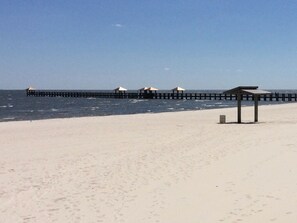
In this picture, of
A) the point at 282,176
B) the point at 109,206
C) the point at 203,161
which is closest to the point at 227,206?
the point at 109,206

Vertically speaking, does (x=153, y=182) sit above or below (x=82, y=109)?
above

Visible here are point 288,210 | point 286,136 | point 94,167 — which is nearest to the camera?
point 288,210

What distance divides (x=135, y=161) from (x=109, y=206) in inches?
144

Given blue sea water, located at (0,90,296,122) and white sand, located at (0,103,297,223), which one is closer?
white sand, located at (0,103,297,223)

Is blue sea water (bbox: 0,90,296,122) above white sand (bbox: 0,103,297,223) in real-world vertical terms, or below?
below

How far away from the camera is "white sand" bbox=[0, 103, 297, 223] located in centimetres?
566

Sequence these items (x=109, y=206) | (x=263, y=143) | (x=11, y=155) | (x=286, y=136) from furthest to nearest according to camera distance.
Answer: (x=286, y=136) → (x=263, y=143) → (x=11, y=155) → (x=109, y=206)

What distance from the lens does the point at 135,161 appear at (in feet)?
31.8

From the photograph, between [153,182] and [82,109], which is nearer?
[153,182]

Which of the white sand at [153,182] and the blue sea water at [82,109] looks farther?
the blue sea water at [82,109]

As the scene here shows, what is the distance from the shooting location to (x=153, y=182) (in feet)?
24.4

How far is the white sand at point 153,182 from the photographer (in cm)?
566

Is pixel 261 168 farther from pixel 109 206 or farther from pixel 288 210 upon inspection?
pixel 109 206

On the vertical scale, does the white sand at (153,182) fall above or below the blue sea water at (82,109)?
above
